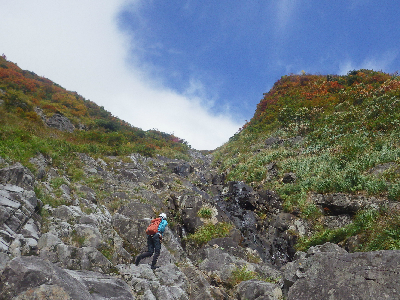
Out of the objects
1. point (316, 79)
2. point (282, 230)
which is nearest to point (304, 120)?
point (316, 79)

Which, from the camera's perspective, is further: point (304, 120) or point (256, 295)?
point (304, 120)

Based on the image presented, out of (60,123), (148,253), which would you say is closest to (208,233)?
(148,253)

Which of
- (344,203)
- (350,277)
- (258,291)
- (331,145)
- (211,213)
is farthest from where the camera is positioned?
(331,145)

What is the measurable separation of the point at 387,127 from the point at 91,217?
2199 centimetres

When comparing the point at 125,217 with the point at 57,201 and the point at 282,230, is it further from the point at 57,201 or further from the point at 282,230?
the point at 282,230

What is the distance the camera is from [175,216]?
49.0ft

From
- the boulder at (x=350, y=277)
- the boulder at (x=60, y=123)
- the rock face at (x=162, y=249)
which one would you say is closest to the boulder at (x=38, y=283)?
the rock face at (x=162, y=249)

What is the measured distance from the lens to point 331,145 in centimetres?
2200

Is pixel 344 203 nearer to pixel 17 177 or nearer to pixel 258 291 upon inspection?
pixel 258 291

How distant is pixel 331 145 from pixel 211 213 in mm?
13468

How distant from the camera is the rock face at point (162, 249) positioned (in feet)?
18.5

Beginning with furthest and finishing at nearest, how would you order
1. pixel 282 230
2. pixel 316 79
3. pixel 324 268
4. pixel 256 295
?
pixel 316 79 < pixel 282 230 < pixel 256 295 < pixel 324 268

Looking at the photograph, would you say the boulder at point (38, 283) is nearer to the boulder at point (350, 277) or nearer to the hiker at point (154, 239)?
the hiker at point (154, 239)

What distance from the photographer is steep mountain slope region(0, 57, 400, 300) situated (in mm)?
6266
